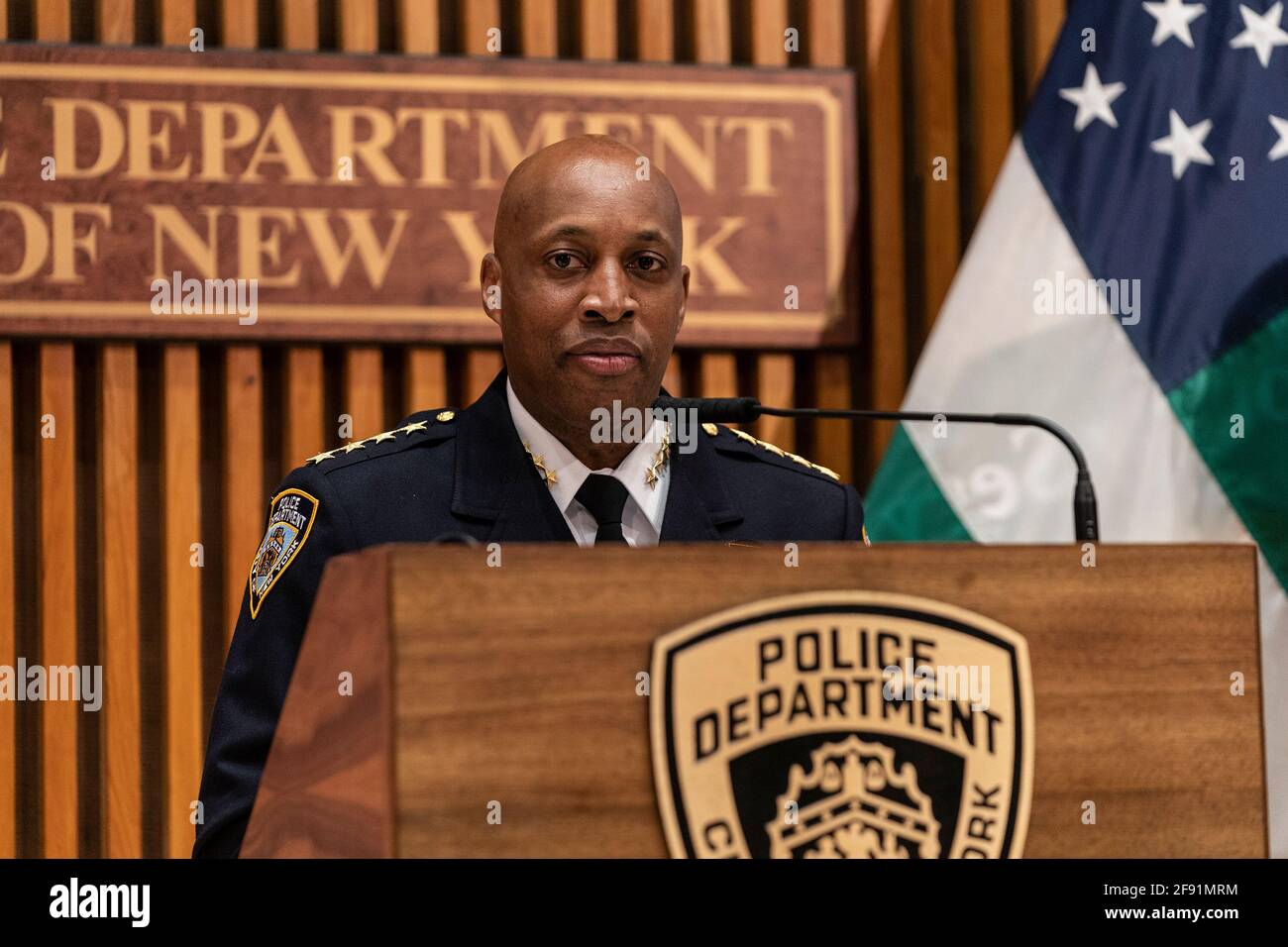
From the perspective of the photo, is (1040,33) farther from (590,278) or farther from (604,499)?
(604,499)

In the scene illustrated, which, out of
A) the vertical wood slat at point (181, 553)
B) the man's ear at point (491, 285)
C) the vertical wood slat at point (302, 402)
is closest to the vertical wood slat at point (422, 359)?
the vertical wood slat at point (302, 402)

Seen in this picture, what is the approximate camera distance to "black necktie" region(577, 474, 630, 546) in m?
1.99

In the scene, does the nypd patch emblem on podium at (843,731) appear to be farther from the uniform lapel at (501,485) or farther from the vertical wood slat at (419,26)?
the vertical wood slat at (419,26)

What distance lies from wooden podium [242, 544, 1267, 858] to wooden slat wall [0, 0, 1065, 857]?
185 centimetres

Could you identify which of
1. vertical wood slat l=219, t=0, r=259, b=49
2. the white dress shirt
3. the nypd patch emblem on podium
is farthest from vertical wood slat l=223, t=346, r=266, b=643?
the nypd patch emblem on podium

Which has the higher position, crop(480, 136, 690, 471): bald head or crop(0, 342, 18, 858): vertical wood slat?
crop(480, 136, 690, 471): bald head

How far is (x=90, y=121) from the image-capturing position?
3119 millimetres

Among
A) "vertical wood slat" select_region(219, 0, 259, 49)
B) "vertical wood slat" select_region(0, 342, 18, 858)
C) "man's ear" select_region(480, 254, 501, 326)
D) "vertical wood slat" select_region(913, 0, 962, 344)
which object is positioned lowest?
"vertical wood slat" select_region(0, 342, 18, 858)

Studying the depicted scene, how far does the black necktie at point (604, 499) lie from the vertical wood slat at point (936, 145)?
160 cm

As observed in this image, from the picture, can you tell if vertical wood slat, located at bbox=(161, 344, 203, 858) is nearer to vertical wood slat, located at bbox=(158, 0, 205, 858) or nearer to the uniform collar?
vertical wood slat, located at bbox=(158, 0, 205, 858)

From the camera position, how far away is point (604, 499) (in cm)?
201

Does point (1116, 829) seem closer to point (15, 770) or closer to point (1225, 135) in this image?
point (1225, 135)

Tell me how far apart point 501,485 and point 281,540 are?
0.27 metres
